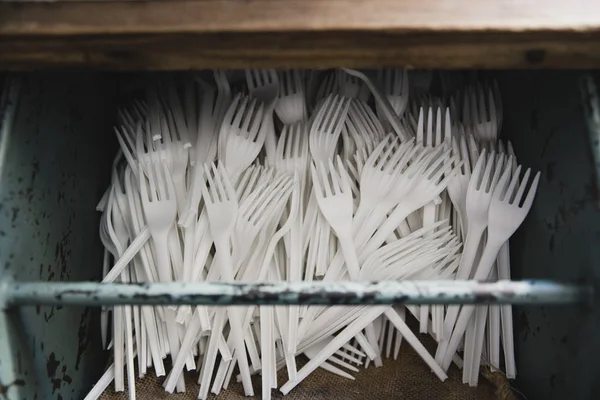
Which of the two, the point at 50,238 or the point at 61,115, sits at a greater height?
the point at 61,115

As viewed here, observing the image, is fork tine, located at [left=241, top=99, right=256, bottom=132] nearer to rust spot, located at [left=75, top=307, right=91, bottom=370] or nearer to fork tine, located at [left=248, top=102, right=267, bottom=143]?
fork tine, located at [left=248, top=102, right=267, bottom=143]

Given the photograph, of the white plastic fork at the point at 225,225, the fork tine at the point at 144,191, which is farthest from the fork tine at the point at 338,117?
the fork tine at the point at 144,191

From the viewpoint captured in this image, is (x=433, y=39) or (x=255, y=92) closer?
(x=433, y=39)

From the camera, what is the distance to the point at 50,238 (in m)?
0.91

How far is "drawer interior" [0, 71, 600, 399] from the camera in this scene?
81 centimetres

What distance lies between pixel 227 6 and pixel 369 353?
1.89 feet

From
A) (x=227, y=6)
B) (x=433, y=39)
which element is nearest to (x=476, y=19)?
(x=433, y=39)

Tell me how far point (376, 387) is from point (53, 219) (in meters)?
0.55

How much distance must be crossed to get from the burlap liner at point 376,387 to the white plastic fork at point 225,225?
73 millimetres

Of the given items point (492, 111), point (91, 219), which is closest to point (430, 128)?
point (492, 111)

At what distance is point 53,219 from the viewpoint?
92 centimetres

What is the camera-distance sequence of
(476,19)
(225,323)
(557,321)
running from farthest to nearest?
(225,323), (557,321), (476,19)

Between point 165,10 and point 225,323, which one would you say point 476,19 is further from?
point 225,323

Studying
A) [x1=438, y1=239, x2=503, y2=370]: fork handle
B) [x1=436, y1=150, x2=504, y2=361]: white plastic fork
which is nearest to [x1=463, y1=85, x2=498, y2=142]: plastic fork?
[x1=436, y1=150, x2=504, y2=361]: white plastic fork
